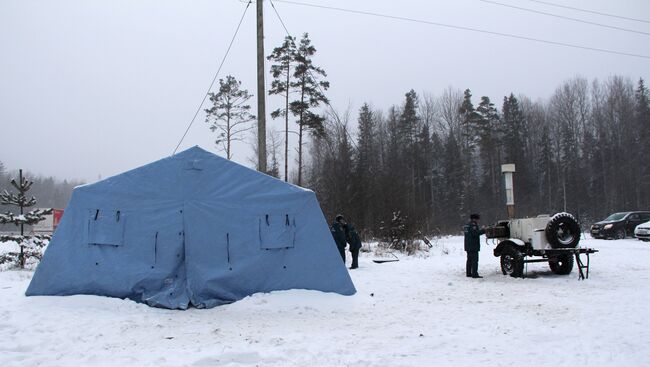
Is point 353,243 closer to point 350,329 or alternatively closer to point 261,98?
point 261,98

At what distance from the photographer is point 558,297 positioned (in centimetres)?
961

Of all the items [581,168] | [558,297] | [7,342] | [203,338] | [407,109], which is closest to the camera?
[7,342]

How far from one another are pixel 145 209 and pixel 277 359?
4.61 metres

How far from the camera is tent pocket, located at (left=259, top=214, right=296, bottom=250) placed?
Result: 363 inches

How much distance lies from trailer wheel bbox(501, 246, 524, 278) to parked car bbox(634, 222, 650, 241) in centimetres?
1487

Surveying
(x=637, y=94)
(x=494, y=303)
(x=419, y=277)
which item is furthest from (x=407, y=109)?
(x=494, y=303)

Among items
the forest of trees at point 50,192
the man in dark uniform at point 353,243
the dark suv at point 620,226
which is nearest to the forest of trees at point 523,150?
the dark suv at point 620,226

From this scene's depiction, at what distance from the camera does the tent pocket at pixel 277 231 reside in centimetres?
923

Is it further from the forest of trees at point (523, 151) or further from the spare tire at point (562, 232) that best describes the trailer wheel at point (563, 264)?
the forest of trees at point (523, 151)

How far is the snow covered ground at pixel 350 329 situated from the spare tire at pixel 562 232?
1514 mm

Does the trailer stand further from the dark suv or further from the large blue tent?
the dark suv

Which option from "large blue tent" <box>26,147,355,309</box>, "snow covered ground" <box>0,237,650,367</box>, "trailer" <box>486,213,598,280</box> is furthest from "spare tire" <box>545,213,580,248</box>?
"large blue tent" <box>26,147,355,309</box>

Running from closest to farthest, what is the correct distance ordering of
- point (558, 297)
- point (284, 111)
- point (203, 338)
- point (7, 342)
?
point (7, 342), point (203, 338), point (558, 297), point (284, 111)

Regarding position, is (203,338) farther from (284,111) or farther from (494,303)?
(284,111)
